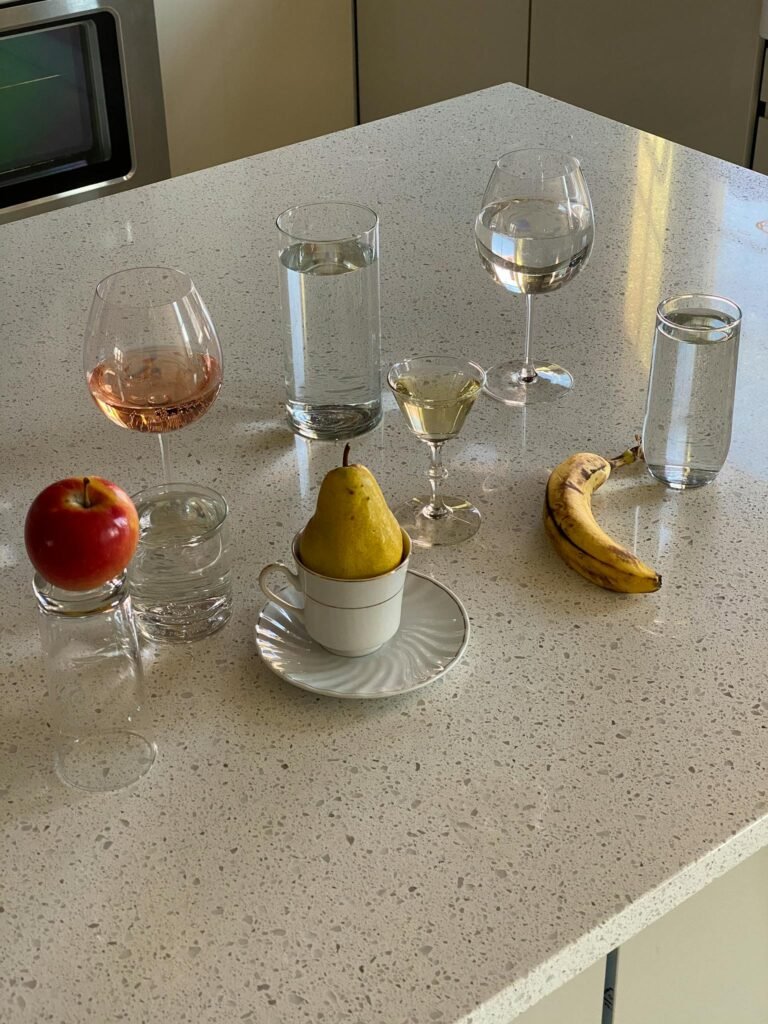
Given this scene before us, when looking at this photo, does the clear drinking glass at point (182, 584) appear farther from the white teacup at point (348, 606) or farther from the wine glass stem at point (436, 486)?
the wine glass stem at point (436, 486)

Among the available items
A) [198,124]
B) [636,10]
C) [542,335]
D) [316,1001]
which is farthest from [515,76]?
[316,1001]

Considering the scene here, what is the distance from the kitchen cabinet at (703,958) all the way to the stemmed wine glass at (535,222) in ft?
1.67

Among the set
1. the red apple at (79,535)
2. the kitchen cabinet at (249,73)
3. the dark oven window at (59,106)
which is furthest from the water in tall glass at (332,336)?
the kitchen cabinet at (249,73)

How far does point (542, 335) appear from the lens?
4.02ft

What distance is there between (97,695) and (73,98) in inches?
79.7

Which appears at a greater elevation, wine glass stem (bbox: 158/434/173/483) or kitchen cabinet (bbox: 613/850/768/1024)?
wine glass stem (bbox: 158/434/173/483)

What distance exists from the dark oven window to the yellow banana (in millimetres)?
1820

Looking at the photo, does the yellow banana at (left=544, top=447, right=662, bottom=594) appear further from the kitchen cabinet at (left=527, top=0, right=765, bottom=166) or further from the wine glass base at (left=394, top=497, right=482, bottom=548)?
the kitchen cabinet at (left=527, top=0, right=765, bottom=166)

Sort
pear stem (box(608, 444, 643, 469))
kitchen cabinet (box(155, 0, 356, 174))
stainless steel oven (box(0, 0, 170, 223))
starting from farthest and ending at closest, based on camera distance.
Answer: kitchen cabinet (box(155, 0, 356, 174)), stainless steel oven (box(0, 0, 170, 223)), pear stem (box(608, 444, 643, 469))

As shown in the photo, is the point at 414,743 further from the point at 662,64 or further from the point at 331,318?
the point at 662,64

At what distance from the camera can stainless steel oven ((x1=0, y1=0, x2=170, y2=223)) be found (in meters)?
2.43

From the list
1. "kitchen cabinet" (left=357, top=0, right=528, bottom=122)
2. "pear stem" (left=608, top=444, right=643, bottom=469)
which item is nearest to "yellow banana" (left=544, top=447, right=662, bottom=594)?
"pear stem" (left=608, top=444, right=643, bottom=469)

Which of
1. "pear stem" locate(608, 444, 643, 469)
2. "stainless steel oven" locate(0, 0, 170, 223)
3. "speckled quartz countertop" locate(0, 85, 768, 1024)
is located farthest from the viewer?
"stainless steel oven" locate(0, 0, 170, 223)

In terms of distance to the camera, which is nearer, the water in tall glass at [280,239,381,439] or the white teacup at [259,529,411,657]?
the white teacup at [259,529,411,657]
